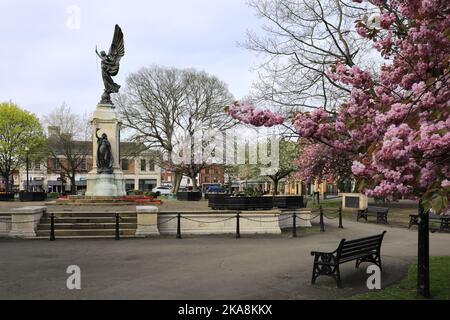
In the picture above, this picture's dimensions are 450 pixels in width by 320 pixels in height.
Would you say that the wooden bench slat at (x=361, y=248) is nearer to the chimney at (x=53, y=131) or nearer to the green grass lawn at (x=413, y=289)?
the green grass lawn at (x=413, y=289)

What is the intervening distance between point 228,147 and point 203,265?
124ft

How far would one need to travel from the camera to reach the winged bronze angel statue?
2561cm

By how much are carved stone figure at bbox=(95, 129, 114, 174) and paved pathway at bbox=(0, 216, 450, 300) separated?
9.94 m

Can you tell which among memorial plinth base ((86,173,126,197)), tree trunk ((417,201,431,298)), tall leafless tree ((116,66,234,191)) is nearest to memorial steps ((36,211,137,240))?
memorial plinth base ((86,173,126,197))

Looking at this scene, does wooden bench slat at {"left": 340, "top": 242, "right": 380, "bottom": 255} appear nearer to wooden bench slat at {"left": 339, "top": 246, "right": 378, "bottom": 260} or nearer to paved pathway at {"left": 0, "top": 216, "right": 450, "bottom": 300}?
wooden bench slat at {"left": 339, "top": 246, "right": 378, "bottom": 260}

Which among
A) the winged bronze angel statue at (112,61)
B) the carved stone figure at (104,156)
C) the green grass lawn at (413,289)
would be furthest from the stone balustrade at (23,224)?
the winged bronze angel statue at (112,61)

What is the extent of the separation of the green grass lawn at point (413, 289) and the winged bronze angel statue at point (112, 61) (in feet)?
67.2

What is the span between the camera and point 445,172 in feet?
15.9

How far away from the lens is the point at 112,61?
25938 millimetres

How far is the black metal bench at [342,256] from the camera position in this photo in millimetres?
8352

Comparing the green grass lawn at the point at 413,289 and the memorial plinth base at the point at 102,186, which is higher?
the memorial plinth base at the point at 102,186

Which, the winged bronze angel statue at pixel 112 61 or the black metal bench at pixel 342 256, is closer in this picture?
the black metal bench at pixel 342 256

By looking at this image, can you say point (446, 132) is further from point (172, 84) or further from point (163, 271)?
point (172, 84)
